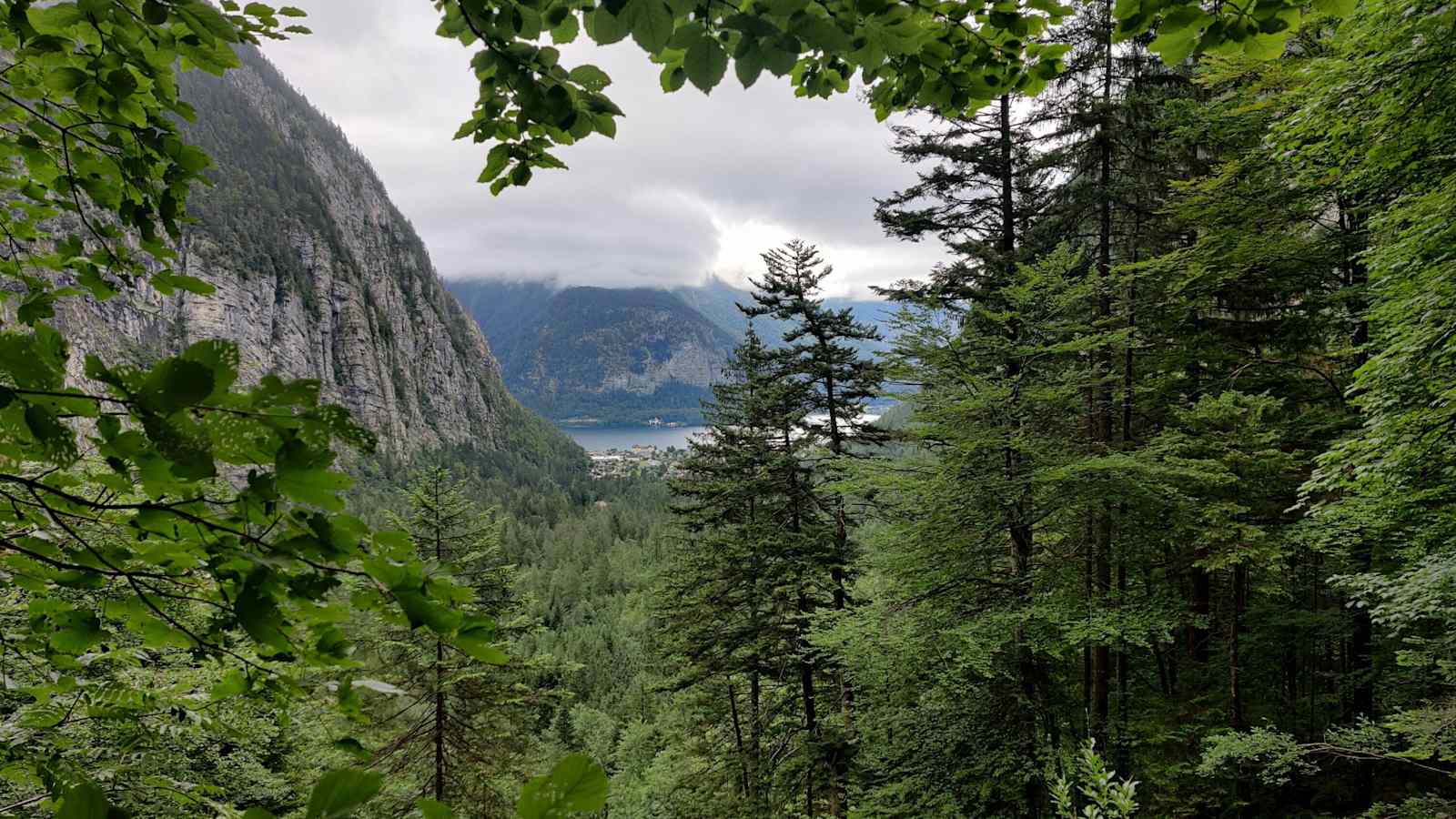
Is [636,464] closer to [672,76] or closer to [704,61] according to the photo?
[672,76]

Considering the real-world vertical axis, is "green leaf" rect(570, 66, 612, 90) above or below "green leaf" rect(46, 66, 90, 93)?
below

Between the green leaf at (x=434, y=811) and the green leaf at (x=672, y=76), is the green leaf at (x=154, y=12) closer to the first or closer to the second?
the green leaf at (x=672, y=76)

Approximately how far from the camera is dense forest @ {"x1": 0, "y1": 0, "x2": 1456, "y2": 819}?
1.17m

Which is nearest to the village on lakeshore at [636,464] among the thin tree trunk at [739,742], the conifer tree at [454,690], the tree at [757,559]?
the thin tree trunk at [739,742]

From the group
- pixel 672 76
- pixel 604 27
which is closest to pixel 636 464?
pixel 672 76

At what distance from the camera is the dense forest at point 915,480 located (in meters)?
1.17

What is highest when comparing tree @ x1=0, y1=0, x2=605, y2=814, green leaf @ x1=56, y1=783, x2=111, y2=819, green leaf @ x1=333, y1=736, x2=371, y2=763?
tree @ x1=0, y1=0, x2=605, y2=814

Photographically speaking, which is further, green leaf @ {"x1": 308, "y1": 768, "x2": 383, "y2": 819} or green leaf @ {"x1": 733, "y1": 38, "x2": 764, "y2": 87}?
green leaf @ {"x1": 733, "y1": 38, "x2": 764, "y2": 87}

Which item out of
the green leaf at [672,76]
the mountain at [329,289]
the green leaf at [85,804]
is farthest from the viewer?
the mountain at [329,289]

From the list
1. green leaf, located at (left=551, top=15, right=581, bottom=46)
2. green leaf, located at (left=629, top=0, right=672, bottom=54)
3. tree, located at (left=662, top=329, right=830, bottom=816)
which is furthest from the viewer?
tree, located at (left=662, top=329, right=830, bottom=816)

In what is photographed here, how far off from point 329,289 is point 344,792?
145m

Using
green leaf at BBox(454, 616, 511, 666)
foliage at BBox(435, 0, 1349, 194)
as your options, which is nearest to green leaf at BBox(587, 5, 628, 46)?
foliage at BBox(435, 0, 1349, 194)

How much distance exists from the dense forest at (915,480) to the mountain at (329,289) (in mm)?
99044

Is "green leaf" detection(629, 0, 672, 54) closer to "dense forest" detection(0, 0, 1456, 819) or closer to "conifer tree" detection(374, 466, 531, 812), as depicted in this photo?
"dense forest" detection(0, 0, 1456, 819)
